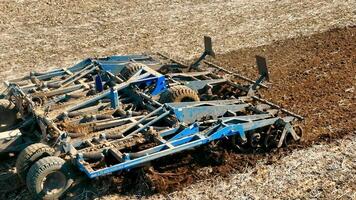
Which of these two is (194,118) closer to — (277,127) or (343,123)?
(277,127)

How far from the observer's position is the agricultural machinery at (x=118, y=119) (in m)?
9.38

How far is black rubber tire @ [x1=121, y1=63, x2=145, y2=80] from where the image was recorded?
12.6 m

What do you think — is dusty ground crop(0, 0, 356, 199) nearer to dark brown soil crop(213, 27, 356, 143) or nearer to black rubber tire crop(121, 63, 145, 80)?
dark brown soil crop(213, 27, 356, 143)

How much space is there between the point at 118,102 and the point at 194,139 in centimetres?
199

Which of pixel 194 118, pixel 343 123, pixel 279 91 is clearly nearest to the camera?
pixel 194 118

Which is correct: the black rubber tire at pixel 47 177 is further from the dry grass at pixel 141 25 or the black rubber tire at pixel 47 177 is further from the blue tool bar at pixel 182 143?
the dry grass at pixel 141 25

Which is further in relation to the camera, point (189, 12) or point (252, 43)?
point (189, 12)

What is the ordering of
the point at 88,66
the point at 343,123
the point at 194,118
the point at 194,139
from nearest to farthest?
the point at 194,139 < the point at 194,118 < the point at 343,123 < the point at 88,66

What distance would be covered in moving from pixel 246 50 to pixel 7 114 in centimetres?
840

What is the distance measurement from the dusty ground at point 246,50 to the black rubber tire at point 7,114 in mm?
2125

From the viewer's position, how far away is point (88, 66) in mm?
13078

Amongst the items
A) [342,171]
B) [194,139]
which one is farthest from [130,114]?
[342,171]

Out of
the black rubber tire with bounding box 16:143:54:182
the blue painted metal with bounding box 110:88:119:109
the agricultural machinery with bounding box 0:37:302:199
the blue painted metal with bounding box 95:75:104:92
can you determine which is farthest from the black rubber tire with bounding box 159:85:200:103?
the black rubber tire with bounding box 16:143:54:182

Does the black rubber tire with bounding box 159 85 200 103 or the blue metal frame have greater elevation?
the black rubber tire with bounding box 159 85 200 103
